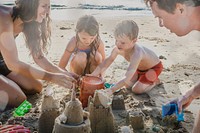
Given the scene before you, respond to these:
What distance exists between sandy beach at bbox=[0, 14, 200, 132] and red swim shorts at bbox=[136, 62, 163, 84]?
0.36ft

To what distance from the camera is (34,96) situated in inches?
158

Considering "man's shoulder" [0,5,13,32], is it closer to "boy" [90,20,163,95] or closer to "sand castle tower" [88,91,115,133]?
"boy" [90,20,163,95]

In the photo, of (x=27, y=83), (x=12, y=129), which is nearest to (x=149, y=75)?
(x=27, y=83)

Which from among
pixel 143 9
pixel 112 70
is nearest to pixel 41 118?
pixel 112 70

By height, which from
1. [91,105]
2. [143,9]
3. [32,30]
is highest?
[32,30]

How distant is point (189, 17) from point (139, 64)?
190 cm

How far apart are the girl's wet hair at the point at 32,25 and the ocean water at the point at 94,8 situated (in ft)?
15.8

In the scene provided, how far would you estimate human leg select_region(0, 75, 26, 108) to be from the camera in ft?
12.3

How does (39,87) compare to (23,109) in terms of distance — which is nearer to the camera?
(23,109)

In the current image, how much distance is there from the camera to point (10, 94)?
12.3 feet

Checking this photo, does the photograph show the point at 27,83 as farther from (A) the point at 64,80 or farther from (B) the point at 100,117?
(B) the point at 100,117

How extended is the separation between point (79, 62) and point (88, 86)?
1.00 m

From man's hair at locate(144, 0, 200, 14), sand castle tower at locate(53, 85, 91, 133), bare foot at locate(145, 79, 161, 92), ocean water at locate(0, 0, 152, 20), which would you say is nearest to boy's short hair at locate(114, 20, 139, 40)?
bare foot at locate(145, 79, 161, 92)

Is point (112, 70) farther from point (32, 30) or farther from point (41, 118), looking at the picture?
point (41, 118)
